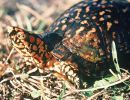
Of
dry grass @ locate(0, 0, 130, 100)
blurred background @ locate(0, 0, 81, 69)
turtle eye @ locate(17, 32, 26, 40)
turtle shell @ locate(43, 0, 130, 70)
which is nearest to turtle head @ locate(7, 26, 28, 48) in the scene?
turtle eye @ locate(17, 32, 26, 40)

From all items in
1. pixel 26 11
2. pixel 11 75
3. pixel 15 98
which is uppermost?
pixel 26 11

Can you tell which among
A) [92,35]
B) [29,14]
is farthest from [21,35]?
[29,14]

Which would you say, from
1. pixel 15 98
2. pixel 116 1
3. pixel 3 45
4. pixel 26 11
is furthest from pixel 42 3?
pixel 15 98

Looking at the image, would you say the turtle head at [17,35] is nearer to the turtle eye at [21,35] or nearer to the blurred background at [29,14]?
the turtle eye at [21,35]

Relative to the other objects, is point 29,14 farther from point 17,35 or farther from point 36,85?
point 17,35

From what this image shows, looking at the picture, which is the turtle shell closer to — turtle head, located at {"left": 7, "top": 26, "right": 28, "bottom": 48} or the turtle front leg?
the turtle front leg

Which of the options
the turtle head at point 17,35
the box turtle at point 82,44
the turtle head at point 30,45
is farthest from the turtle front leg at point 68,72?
the turtle head at point 17,35

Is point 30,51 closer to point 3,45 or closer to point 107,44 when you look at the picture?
point 107,44
